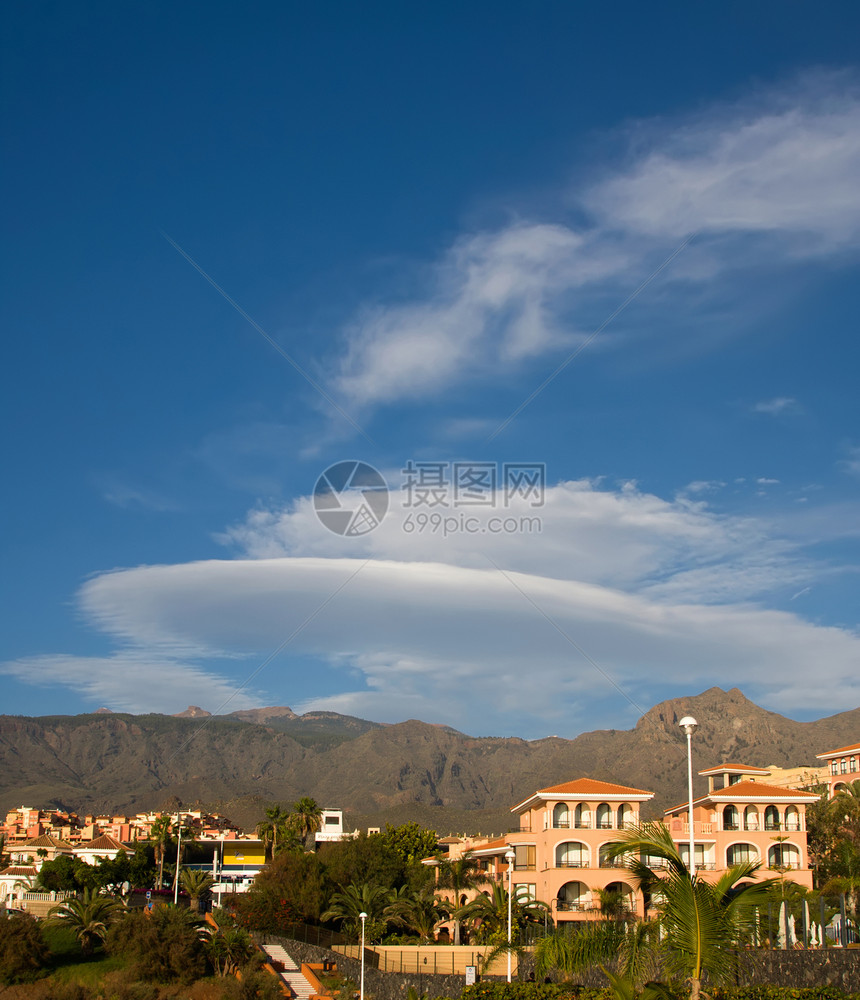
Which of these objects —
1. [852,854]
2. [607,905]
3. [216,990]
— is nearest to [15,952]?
[216,990]

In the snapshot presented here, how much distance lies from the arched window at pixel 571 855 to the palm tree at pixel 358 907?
9.82 metres

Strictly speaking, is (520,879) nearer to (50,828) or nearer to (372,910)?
(372,910)

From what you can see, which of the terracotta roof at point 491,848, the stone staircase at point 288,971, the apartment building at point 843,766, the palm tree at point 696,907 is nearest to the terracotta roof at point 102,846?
the terracotta roof at point 491,848

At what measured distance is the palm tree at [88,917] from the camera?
44.5 meters

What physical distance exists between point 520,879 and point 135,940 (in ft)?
75.5

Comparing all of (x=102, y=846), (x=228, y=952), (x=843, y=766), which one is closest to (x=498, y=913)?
(x=228, y=952)

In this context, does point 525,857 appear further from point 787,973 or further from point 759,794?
point 787,973

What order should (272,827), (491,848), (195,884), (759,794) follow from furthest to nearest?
1. (272,827)
2. (491,848)
3. (195,884)
4. (759,794)

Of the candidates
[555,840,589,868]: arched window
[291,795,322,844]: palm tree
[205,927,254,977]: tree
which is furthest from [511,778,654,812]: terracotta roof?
[291,795,322,844]: palm tree

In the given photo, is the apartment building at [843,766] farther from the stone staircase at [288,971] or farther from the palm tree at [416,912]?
the stone staircase at [288,971]

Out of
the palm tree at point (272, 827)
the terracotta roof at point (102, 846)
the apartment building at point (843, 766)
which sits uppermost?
the apartment building at point (843, 766)

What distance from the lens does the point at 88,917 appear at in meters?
45.0

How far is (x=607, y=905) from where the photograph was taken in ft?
158

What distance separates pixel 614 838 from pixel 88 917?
27.4 m
